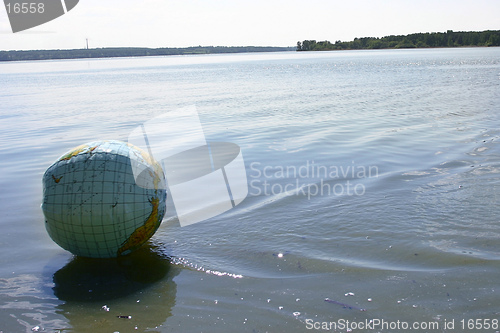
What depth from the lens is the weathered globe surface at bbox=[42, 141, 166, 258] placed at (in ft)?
16.1

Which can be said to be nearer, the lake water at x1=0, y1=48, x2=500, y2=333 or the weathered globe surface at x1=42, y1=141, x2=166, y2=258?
the lake water at x1=0, y1=48, x2=500, y2=333

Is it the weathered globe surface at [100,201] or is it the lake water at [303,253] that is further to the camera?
the weathered globe surface at [100,201]

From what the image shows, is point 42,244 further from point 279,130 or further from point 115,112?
point 115,112

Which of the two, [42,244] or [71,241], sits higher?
[71,241]

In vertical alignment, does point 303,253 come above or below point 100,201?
below

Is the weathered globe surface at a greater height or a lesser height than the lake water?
greater

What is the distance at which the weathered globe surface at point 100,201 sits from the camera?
4918 mm

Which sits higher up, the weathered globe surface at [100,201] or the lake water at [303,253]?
the weathered globe surface at [100,201]

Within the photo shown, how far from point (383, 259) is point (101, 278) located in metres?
3.08

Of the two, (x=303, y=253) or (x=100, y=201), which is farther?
(x=303, y=253)

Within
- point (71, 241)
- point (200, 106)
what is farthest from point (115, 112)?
point (71, 241)

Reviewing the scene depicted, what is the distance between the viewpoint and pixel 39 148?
38.8 feet

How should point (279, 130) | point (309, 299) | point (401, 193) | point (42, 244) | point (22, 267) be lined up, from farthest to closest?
point (279, 130)
point (401, 193)
point (42, 244)
point (22, 267)
point (309, 299)

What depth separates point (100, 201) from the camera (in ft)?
16.1
